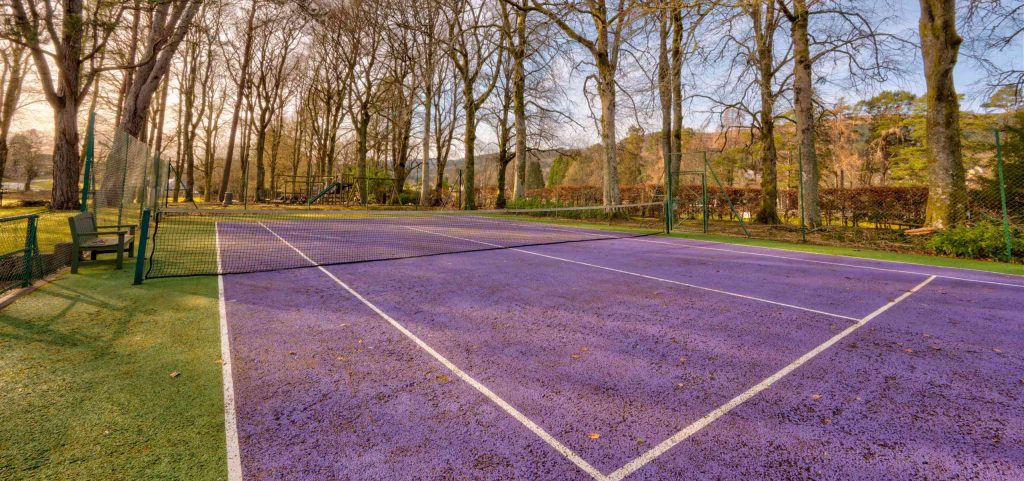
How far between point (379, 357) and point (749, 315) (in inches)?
161

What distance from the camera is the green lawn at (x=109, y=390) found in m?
2.25

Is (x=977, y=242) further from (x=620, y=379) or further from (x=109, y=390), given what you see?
(x=109, y=390)

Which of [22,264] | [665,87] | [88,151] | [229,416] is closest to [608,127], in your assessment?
[665,87]

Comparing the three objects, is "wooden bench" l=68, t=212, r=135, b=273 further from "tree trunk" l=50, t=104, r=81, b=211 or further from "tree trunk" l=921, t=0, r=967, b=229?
"tree trunk" l=921, t=0, r=967, b=229

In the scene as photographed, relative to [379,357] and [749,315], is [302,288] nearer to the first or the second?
[379,357]

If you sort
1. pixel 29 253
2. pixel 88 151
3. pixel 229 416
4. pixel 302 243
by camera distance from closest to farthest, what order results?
pixel 229 416
pixel 29 253
pixel 88 151
pixel 302 243

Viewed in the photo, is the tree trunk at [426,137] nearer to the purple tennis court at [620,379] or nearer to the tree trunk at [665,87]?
the tree trunk at [665,87]

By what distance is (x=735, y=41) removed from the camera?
16.4 meters

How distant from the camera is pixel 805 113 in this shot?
15023 mm

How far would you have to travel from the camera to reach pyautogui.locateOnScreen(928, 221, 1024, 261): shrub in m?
9.27

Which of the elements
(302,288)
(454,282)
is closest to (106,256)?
(302,288)

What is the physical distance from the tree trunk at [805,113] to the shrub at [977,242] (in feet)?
14.4

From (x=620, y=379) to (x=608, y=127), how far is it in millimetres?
16204

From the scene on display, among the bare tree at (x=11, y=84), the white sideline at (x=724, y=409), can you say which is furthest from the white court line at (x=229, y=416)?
the bare tree at (x=11, y=84)
